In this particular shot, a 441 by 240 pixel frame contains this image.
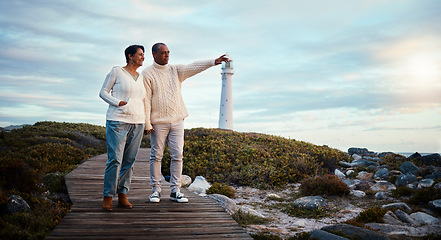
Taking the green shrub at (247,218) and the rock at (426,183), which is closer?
the green shrub at (247,218)

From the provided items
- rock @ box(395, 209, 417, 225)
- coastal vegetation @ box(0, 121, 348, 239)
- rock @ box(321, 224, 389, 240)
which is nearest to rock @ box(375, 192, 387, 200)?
rock @ box(395, 209, 417, 225)

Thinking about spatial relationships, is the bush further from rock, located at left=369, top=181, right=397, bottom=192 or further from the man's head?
the man's head

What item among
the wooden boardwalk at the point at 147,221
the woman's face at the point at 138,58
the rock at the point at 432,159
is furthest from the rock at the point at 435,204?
the woman's face at the point at 138,58

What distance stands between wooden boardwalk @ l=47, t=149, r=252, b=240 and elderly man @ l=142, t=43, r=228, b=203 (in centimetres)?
70

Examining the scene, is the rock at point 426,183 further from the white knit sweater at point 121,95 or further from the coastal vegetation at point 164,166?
the white knit sweater at point 121,95

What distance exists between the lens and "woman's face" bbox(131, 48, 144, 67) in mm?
5582

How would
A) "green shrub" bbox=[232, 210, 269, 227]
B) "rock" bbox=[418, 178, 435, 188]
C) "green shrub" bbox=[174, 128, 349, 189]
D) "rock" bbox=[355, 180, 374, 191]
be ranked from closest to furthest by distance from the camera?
"green shrub" bbox=[232, 210, 269, 227], "rock" bbox=[418, 178, 435, 188], "rock" bbox=[355, 180, 374, 191], "green shrub" bbox=[174, 128, 349, 189]

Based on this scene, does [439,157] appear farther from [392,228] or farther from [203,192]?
[203,192]

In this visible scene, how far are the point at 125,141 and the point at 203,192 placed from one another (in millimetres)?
5772

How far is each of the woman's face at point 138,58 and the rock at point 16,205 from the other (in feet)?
11.8

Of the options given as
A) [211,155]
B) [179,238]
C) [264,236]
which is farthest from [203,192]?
[179,238]

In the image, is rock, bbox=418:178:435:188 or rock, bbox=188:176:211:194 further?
rock, bbox=418:178:435:188

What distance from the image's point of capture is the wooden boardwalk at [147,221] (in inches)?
180

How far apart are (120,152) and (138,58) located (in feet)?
5.29
